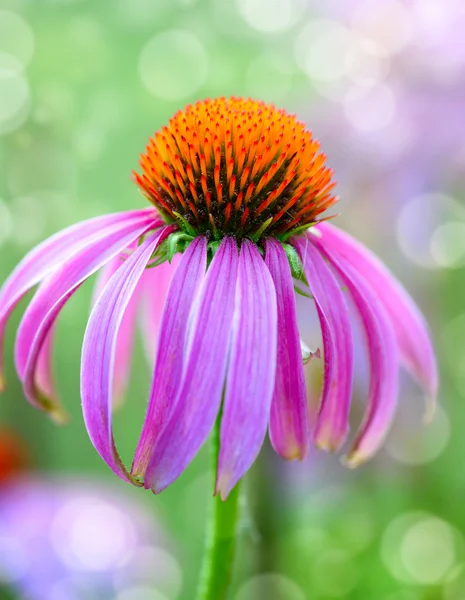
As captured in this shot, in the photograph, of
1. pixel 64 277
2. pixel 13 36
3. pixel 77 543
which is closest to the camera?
pixel 64 277

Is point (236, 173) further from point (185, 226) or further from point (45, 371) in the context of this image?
point (45, 371)

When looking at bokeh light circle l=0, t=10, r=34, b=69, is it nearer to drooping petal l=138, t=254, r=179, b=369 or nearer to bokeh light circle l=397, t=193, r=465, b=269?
bokeh light circle l=397, t=193, r=465, b=269

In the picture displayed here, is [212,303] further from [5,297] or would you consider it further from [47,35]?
[47,35]

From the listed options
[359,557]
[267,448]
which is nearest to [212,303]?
[267,448]

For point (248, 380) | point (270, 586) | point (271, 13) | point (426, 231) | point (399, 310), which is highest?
point (271, 13)

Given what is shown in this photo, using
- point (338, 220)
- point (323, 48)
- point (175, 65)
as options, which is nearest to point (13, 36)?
point (175, 65)

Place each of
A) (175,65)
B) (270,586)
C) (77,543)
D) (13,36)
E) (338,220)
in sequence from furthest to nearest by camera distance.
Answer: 1. (175,65)
2. (13,36)
3. (338,220)
4. (77,543)
5. (270,586)
